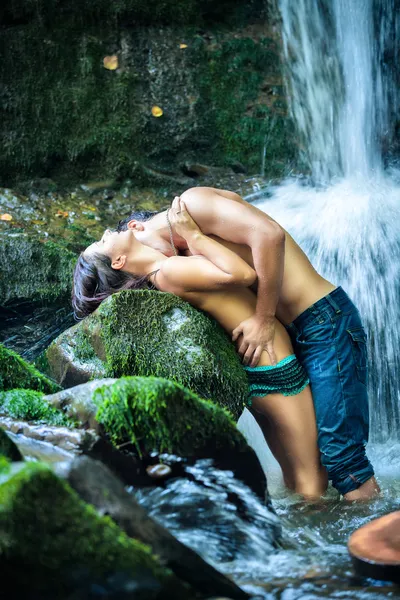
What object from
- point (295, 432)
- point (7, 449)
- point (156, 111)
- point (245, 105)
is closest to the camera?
point (7, 449)

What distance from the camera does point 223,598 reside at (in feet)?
6.97

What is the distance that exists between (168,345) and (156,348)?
6 cm

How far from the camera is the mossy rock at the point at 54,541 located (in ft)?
6.07

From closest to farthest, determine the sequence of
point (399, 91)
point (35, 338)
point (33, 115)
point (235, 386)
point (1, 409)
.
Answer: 1. point (1, 409)
2. point (235, 386)
3. point (35, 338)
4. point (33, 115)
5. point (399, 91)

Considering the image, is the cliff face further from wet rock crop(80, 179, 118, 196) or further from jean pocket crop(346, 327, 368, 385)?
jean pocket crop(346, 327, 368, 385)

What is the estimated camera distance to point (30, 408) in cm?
309

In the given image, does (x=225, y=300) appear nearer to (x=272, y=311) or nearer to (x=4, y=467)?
(x=272, y=311)

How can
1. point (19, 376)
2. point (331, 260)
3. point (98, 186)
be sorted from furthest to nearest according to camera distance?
point (98, 186) → point (331, 260) → point (19, 376)

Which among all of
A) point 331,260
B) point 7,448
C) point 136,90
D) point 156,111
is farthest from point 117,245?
point 136,90

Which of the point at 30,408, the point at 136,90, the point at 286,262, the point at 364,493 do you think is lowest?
the point at 364,493

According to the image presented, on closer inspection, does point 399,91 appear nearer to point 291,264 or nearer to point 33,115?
point 33,115

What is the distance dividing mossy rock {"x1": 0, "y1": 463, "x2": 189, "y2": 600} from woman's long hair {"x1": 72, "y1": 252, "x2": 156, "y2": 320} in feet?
6.90

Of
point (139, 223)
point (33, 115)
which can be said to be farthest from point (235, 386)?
point (33, 115)

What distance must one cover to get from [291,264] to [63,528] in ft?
8.24
